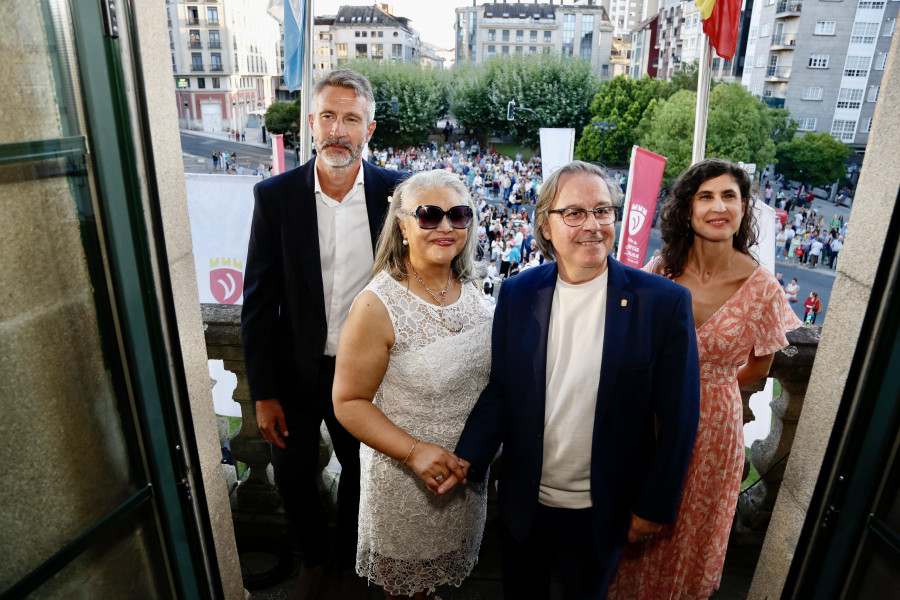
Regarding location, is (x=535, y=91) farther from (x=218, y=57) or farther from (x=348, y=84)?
(x=348, y=84)

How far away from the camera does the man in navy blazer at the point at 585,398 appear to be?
1909mm

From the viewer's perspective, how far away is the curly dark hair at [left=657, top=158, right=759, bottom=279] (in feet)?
7.84

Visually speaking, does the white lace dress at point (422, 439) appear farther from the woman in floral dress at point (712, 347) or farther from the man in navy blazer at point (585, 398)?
the woman in floral dress at point (712, 347)

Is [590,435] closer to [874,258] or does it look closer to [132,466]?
[874,258]

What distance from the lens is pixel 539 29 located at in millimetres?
87000

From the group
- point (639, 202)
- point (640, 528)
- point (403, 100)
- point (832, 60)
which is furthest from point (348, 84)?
point (832, 60)

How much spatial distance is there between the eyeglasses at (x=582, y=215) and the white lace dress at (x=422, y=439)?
0.45 meters

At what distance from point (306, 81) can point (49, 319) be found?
16.0 ft

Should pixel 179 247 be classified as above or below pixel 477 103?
above

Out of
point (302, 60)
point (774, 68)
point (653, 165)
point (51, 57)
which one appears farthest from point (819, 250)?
point (774, 68)

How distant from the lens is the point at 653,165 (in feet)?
24.4

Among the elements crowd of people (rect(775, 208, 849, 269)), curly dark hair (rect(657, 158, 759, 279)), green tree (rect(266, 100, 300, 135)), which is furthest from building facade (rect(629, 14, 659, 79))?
curly dark hair (rect(657, 158, 759, 279))

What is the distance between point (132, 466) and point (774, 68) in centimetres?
5980

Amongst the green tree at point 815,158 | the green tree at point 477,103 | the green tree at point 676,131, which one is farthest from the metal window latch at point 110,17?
the green tree at point 477,103
